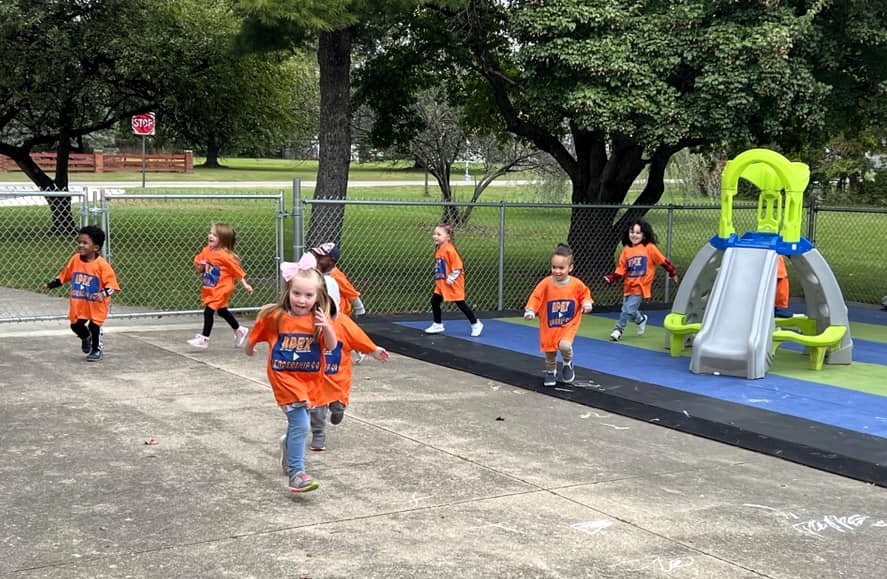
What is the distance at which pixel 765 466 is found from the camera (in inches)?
247

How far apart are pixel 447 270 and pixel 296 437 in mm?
5334

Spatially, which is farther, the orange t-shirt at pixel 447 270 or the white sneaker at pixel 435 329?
the white sneaker at pixel 435 329

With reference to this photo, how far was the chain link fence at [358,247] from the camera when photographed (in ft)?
41.1

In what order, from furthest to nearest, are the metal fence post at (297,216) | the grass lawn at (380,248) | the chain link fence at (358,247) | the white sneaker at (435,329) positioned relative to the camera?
the grass lawn at (380,248), the chain link fence at (358,247), the metal fence post at (297,216), the white sneaker at (435,329)

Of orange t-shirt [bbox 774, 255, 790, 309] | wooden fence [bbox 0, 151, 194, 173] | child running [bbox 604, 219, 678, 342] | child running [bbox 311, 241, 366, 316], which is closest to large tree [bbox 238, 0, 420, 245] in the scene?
child running [bbox 311, 241, 366, 316]

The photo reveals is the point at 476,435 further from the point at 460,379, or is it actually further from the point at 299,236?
the point at 299,236

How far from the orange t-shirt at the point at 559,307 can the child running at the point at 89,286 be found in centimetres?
385

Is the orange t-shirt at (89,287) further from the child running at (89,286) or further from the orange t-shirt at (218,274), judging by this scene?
the orange t-shirt at (218,274)

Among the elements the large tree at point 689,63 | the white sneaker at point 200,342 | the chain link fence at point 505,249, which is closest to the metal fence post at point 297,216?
the chain link fence at point 505,249

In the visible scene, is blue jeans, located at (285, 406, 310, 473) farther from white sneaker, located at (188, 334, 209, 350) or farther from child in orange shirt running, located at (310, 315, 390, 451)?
white sneaker, located at (188, 334, 209, 350)

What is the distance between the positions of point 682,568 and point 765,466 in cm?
208

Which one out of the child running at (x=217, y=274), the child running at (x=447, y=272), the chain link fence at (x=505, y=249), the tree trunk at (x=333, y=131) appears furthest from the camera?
the chain link fence at (x=505, y=249)

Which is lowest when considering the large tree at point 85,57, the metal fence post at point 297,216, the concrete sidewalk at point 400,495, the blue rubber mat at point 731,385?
the concrete sidewalk at point 400,495

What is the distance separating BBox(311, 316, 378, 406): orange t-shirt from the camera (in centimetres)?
584
